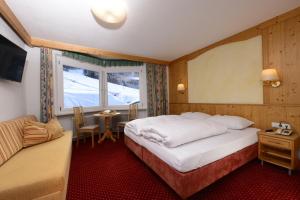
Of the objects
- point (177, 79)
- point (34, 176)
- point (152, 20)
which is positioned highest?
point (152, 20)

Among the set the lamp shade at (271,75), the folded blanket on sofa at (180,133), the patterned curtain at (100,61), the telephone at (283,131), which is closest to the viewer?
the folded blanket on sofa at (180,133)

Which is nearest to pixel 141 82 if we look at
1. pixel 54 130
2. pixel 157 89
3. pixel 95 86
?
pixel 157 89

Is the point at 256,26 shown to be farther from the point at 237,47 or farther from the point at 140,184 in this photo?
the point at 140,184

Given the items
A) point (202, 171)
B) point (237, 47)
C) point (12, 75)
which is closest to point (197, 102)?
point (237, 47)

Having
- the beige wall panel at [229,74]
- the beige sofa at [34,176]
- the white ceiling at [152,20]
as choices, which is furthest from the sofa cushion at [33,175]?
the beige wall panel at [229,74]

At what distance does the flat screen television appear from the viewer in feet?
6.37

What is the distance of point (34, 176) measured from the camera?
4.35 feet

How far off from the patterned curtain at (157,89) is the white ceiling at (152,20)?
57.9 inches

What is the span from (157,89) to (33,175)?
4098 millimetres

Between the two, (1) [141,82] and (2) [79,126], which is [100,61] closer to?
(1) [141,82]

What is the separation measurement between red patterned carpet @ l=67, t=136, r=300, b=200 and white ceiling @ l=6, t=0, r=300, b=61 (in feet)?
8.16

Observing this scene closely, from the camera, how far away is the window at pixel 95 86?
151 inches

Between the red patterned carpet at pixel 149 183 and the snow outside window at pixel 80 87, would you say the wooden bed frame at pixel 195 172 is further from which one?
A: the snow outside window at pixel 80 87

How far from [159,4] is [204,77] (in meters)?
2.41
